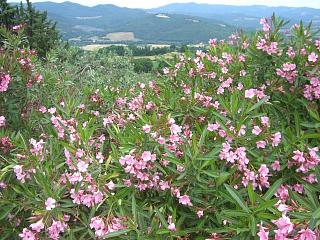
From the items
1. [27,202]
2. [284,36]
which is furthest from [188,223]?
[284,36]

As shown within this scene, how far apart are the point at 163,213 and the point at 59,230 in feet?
2.14

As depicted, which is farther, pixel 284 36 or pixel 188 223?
pixel 284 36

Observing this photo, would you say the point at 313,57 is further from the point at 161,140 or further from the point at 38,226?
the point at 38,226

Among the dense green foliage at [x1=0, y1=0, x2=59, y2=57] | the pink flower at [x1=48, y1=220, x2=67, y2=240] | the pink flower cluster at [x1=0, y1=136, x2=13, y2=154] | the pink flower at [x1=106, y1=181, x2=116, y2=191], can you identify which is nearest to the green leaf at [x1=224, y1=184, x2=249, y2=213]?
the pink flower at [x1=106, y1=181, x2=116, y2=191]

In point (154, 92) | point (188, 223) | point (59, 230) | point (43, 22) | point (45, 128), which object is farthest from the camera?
point (43, 22)

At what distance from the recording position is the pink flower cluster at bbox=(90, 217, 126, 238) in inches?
90.4

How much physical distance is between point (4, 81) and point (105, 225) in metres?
2.03

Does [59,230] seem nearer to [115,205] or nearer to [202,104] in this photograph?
[115,205]

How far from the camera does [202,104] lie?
3.43m

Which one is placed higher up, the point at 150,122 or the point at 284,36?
the point at 284,36

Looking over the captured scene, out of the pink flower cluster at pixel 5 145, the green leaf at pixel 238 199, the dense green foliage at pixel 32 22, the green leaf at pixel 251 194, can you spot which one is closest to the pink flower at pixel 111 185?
the green leaf at pixel 238 199

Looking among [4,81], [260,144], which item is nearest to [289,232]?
[260,144]

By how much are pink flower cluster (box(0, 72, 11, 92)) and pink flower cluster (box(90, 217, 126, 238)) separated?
1903 mm

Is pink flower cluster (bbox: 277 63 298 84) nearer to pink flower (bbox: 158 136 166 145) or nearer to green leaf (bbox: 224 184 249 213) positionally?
pink flower (bbox: 158 136 166 145)
